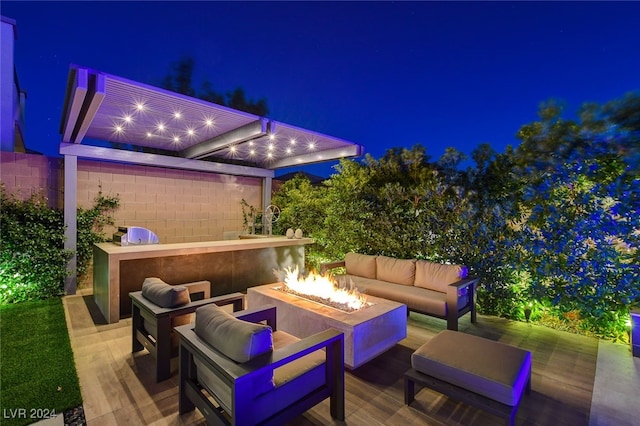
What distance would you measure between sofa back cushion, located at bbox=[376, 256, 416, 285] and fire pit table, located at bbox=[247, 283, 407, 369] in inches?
50.5

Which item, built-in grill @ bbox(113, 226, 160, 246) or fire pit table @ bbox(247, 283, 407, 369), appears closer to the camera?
fire pit table @ bbox(247, 283, 407, 369)

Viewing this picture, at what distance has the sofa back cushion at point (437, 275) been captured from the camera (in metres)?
4.42

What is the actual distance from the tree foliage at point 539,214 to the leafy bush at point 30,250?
559 cm

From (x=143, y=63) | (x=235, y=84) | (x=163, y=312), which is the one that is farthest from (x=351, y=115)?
(x=163, y=312)

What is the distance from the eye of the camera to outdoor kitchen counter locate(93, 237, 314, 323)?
4.43 m

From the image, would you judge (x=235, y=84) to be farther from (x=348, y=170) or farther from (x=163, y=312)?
(x=163, y=312)

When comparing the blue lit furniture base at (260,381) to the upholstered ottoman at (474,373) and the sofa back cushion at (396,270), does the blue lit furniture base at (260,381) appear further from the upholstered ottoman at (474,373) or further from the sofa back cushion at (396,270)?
the sofa back cushion at (396,270)

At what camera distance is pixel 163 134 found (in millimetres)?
6277

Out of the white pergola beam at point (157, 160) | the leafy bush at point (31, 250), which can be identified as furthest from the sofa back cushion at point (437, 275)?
the leafy bush at point (31, 250)

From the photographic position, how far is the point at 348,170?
261 inches

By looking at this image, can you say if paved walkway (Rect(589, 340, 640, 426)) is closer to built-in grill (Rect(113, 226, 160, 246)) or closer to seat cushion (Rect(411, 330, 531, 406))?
seat cushion (Rect(411, 330, 531, 406))

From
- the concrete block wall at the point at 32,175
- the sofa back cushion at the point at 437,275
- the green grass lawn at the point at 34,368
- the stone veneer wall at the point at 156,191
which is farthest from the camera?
the stone veneer wall at the point at 156,191

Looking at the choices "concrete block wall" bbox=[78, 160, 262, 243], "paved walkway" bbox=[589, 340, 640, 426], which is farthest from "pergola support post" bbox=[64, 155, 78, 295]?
"paved walkway" bbox=[589, 340, 640, 426]

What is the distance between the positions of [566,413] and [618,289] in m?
2.23
